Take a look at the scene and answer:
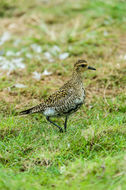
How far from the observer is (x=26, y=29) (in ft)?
32.8

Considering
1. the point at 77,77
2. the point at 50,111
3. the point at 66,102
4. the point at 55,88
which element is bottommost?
the point at 55,88

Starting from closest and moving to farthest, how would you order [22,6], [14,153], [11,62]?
[14,153] → [11,62] → [22,6]

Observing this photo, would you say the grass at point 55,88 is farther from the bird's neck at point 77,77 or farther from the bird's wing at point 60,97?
the bird's neck at point 77,77

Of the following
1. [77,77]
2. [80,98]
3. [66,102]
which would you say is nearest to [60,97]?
[66,102]

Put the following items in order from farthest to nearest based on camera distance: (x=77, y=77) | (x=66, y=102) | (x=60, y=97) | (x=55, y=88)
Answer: (x=55, y=88)
(x=77, y=77)
(x=60, y=97)
(x=66, y=102)

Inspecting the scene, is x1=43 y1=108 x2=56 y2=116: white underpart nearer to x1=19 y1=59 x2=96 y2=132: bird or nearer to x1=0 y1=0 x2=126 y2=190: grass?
x1=19 y1=59 x2=96 y2=132: bird

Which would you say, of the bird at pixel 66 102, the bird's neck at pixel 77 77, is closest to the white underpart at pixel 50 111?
the bird at pixel 66 102

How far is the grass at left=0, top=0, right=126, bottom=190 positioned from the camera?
155 inches

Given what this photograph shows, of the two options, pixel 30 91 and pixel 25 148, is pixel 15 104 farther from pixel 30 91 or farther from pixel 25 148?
Result: pixel 25 148

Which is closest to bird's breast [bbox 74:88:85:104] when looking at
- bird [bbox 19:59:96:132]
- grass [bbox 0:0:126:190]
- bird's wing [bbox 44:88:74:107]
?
bird [bbox 19:59:96:132]

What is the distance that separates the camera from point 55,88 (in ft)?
21.9

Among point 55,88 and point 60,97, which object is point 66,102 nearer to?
point 60,97

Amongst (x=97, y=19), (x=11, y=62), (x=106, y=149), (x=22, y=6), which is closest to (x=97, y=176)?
(x=106, y=149)

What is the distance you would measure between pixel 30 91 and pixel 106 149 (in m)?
2.29
